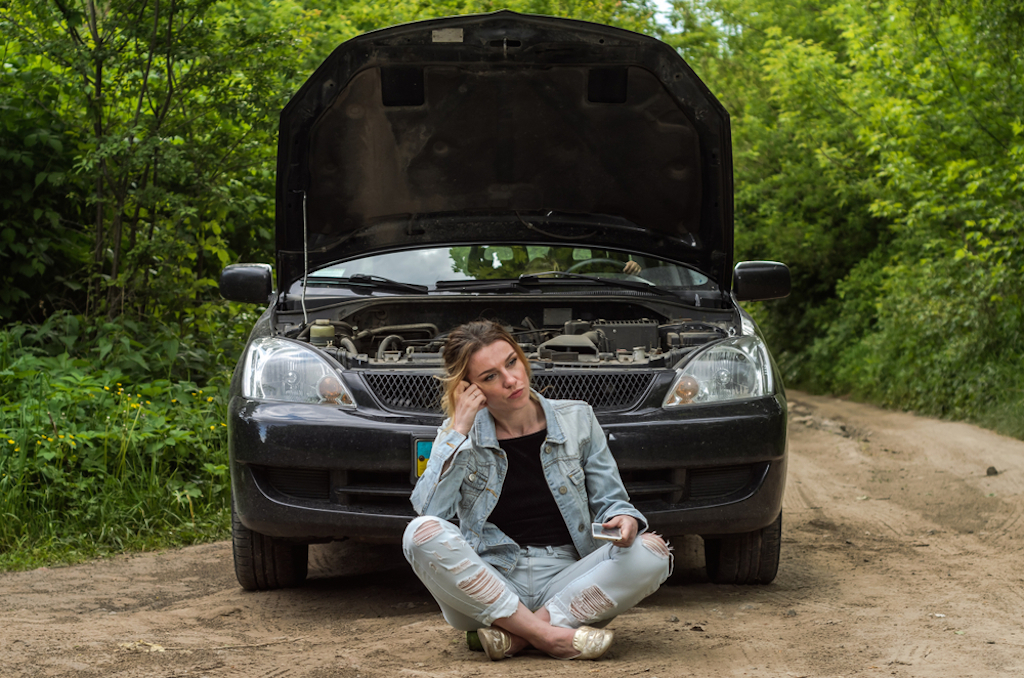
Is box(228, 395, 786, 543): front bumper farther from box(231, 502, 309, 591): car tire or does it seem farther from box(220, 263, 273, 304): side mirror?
box(220, 263, 273, 304): side mirror

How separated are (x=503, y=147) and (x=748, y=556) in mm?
2261

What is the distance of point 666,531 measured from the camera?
12.4 ft

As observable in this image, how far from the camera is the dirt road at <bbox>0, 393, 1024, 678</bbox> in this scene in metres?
3.15

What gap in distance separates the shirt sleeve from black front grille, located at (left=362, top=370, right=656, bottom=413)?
2.03ft

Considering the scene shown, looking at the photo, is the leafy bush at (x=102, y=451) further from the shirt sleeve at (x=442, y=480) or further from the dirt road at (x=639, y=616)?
the shirt sleeve at (x=442, y=480)

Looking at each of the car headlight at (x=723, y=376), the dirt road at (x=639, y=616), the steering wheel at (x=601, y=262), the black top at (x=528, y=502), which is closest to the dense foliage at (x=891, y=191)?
the dirt road at (x=639, y=616)

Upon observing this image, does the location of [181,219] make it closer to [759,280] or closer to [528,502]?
[759,280]

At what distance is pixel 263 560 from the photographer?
4285 mm

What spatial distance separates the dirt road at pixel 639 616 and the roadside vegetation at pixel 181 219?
70cm

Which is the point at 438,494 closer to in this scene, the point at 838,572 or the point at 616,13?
the point at 838,572

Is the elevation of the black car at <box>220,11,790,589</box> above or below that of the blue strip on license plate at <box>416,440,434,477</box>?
above

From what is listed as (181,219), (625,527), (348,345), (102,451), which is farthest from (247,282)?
(181,219)

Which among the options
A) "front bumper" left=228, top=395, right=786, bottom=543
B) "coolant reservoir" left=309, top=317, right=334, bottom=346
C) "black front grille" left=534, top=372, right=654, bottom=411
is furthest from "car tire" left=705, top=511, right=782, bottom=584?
"coolant reservoir" left=309, top=317, right=334, bottom=346

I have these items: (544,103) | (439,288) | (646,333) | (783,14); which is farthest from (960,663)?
(783,14)
